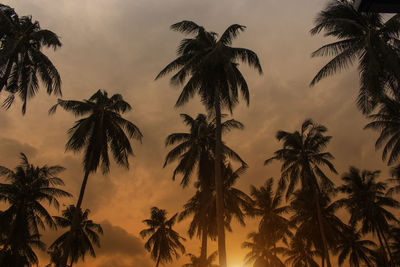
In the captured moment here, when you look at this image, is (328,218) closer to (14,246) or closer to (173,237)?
(173,237)

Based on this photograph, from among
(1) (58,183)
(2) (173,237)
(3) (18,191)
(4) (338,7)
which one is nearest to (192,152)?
(1) (58,183)

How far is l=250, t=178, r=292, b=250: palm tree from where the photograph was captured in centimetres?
4232

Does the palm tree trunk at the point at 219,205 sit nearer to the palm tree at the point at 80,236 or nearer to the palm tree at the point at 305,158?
the palm tree at the point at 305,158

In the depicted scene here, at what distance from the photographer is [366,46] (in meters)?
17.6

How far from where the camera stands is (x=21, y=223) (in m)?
27.7

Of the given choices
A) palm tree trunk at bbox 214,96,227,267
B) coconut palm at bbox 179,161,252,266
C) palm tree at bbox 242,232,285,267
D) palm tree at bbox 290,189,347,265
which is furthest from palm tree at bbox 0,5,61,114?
palm tree at bbox 242,232,285,267

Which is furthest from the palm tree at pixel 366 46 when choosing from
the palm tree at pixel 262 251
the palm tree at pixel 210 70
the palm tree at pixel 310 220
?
the palm tree at pixel 262 251

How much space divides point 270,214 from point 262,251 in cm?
647

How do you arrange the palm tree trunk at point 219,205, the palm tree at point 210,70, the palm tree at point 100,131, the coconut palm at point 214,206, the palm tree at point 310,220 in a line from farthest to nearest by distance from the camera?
the palm tree at point 310,220 < the coconut palm at point 214,206 < the palm tree at point 100,131 < the palm tree at point 210,70 < the palm tree trunk at point 219,205

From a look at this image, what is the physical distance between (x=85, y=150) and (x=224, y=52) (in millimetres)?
13334

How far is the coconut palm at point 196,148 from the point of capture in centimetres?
2542

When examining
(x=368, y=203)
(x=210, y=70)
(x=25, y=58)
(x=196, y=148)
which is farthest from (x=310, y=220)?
(x=25, y=58)

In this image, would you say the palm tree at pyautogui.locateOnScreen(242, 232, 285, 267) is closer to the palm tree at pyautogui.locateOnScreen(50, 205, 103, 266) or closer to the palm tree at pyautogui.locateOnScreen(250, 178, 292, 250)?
the palm tree at pyautogui.locateOnScreen(250, 178, 292, 250)

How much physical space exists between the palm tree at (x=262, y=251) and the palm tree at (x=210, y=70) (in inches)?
1234
